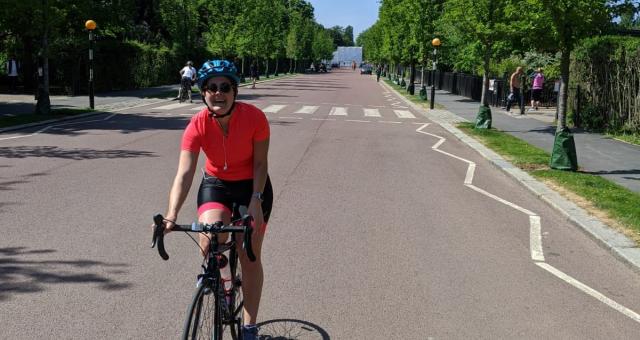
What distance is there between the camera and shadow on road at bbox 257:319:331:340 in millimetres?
4289

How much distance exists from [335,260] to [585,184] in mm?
5919

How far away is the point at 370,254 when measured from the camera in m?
6.36

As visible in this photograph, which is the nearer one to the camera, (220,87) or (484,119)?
(220,87)

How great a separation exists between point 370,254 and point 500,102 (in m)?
26.5

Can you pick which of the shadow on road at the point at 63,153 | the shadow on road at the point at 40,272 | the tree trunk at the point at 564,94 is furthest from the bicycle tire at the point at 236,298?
the tree trunk at the point at 564,94

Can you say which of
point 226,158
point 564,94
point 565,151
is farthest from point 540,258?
point 564,94

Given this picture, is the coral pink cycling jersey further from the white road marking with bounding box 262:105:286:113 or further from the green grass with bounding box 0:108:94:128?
the white road marking with bounding box 262:105:286:113

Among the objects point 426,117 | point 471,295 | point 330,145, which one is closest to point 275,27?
point 426,117

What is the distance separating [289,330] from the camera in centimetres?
A: 439

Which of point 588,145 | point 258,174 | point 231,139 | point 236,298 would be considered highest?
point 231,139

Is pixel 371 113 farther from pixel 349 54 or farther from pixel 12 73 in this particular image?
pixel 349 54

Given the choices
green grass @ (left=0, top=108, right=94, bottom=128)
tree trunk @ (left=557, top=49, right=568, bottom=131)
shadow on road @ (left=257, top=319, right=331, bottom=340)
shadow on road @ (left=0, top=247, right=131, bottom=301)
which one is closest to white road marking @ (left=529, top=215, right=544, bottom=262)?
shadow on road @ (left=257, top=319, right=331, bottom=340)

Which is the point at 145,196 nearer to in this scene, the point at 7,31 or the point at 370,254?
the point at 370,254

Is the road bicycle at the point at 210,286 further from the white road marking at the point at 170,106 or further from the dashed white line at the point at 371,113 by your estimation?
the white road marking at the point at 170,106
